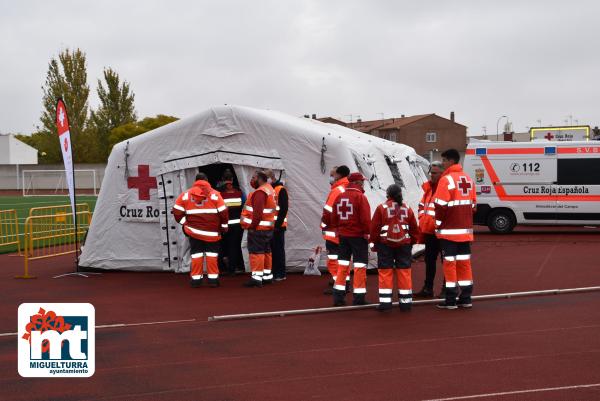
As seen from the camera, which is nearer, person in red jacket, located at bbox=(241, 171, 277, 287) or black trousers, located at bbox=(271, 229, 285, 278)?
person in red jacket, located at bbox=(241, 171, 277, 287)

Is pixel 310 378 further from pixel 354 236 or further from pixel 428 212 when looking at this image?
pixel 428 212

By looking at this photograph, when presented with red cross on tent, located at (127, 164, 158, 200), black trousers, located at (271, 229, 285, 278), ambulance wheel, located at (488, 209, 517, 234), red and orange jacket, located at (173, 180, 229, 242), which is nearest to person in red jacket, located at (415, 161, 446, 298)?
black trousers, located at (271, 229, 285, 278)

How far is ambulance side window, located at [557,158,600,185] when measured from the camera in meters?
20.2

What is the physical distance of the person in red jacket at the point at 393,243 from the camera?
381 inches

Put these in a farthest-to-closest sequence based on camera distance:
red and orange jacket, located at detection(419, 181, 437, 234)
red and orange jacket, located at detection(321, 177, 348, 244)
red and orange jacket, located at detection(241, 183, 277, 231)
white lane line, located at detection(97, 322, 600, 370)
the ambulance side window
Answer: the ambulance side window < red and orange jacket, located at detection(241, 183, 277, 231) < red and orange jacket, located at detection(419, 181, 437, 234) < red and orange jacket, located at detection(321, 177, 348, 244) < white lane line, located at detection(97, 322, 600, 370)

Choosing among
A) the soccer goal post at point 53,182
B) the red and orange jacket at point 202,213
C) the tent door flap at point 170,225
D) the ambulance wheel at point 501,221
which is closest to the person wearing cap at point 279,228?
the red and orange jacket at point 202,213

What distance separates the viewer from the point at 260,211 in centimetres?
1188

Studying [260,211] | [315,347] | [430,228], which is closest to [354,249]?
[430,228]

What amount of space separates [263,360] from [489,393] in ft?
7.41

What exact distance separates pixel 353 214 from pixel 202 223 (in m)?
3.06

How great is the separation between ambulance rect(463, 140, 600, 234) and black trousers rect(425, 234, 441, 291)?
10326mm

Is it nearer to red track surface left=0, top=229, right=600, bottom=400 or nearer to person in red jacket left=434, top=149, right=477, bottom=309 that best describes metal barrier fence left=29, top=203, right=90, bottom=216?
red track surface left=0, top=229, right=600, bottom=400

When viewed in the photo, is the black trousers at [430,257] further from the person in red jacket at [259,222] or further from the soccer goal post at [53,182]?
the soccer goal post at [53,182]

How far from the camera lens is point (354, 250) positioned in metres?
10.1
